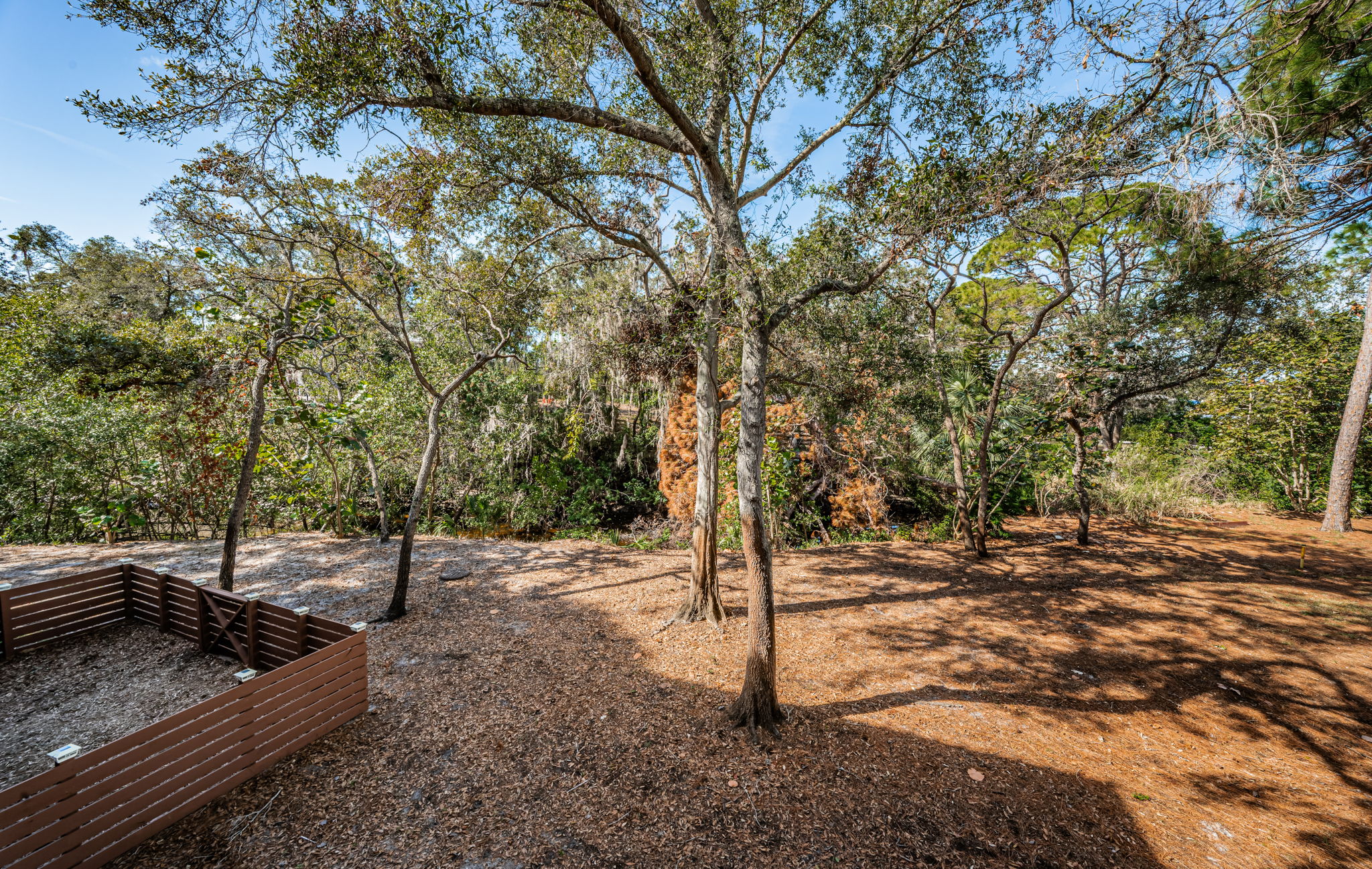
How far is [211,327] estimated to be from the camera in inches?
237

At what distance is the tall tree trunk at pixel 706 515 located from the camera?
5.13 m

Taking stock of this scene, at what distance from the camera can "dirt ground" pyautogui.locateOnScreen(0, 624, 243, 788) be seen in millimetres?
3445

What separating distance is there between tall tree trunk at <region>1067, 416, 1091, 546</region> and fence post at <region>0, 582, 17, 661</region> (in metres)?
13.1

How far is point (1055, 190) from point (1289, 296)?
357 inches

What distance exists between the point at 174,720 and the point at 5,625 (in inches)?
169

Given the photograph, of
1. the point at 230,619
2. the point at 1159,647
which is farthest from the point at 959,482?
the point at 230,619

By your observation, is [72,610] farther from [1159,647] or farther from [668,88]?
[1159,647]

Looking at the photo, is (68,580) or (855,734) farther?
(68,580)

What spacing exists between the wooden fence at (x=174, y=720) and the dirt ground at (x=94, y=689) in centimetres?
22

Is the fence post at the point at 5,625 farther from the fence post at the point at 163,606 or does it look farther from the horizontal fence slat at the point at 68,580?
the fence post at the point at 163,606

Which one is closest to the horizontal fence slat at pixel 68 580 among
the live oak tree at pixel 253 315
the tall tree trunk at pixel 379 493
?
the live oak tree at pixel 253 315

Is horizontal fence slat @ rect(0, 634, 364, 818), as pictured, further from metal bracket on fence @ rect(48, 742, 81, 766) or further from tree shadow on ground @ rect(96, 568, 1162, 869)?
tree shadow on ground @ rect(96, 568, 1162, 869)

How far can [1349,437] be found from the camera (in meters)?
7.82

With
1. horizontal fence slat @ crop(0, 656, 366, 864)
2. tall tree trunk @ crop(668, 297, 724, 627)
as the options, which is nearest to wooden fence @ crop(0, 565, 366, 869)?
horizontal fence slat @ crop(0, 656, 366, 864)
